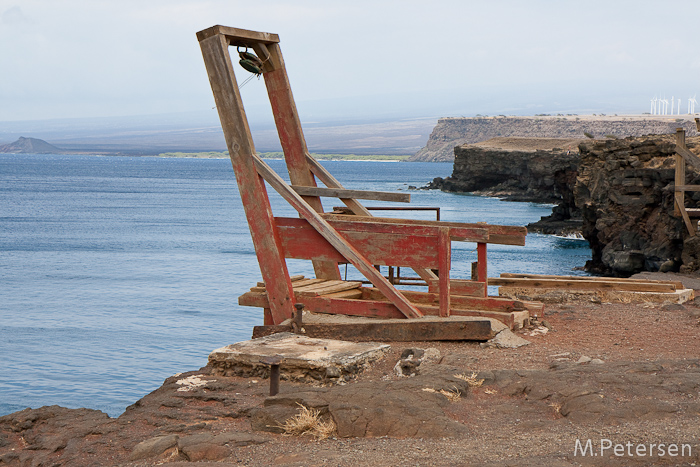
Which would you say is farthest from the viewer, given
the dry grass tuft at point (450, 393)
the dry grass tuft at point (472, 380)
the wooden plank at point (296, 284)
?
the wooden plank at point (296, 284)

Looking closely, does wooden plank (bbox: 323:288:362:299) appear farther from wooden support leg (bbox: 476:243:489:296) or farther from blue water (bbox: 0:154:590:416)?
blue water (bbox: 0:154:590:416)

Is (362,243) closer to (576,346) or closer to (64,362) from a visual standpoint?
(576,346)

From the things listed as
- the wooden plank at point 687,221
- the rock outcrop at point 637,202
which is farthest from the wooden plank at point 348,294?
the rock outcrop at point 637,202

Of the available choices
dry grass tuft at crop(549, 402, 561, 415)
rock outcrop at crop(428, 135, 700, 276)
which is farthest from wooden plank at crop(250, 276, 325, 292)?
rock outcrop at crop(428, 135, 700, 276)

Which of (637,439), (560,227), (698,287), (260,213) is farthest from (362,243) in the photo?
(560,227)

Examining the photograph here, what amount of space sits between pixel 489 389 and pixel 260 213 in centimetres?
379

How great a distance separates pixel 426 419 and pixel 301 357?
1845mm

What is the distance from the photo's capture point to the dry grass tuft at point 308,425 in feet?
17.1

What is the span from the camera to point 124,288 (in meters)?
29.4

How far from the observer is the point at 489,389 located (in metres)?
6.21

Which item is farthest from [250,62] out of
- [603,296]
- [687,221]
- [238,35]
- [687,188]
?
[687,221]

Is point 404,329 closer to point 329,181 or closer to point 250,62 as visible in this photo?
point 329,181

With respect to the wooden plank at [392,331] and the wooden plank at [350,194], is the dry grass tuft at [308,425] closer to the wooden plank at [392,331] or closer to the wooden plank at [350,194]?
the wooden plank at [392,331]

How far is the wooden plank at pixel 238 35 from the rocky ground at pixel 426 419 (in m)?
4.02
